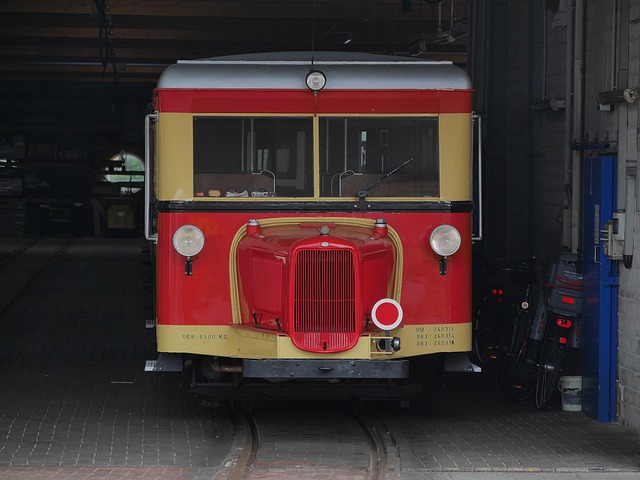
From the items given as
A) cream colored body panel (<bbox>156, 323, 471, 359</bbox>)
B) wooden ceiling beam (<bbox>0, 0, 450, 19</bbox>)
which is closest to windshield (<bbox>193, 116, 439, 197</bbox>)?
cream colored body panel (<bbox>156, 323, 471, 359</bbox>)

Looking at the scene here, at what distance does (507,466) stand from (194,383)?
2644 mm

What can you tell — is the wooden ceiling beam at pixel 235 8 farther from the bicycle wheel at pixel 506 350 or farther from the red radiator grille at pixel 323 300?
the red radiator grille at pixel 323 300

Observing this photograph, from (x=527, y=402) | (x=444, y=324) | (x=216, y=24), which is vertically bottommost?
(x=527, y=402)

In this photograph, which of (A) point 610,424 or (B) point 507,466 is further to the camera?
(A) point 610,424

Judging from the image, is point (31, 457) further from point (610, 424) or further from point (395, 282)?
point (610, 424)

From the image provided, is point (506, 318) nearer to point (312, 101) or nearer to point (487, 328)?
point (487, 328)

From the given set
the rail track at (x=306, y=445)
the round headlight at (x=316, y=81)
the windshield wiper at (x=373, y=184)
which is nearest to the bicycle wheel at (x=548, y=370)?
the rail track at (x=306, y=445)

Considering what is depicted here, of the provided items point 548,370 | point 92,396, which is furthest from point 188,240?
point 548,370

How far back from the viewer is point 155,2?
19891mm

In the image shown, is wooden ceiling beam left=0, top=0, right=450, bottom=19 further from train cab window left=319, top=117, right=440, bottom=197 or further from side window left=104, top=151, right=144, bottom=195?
side window left=104, top=151, right=144, bottom=195

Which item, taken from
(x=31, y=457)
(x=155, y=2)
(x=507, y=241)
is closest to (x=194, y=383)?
(x=31, y=457)

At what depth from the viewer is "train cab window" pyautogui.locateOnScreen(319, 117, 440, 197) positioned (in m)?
9.73

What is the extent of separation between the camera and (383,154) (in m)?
9.78

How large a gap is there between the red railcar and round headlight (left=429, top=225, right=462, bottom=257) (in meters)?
0.01
